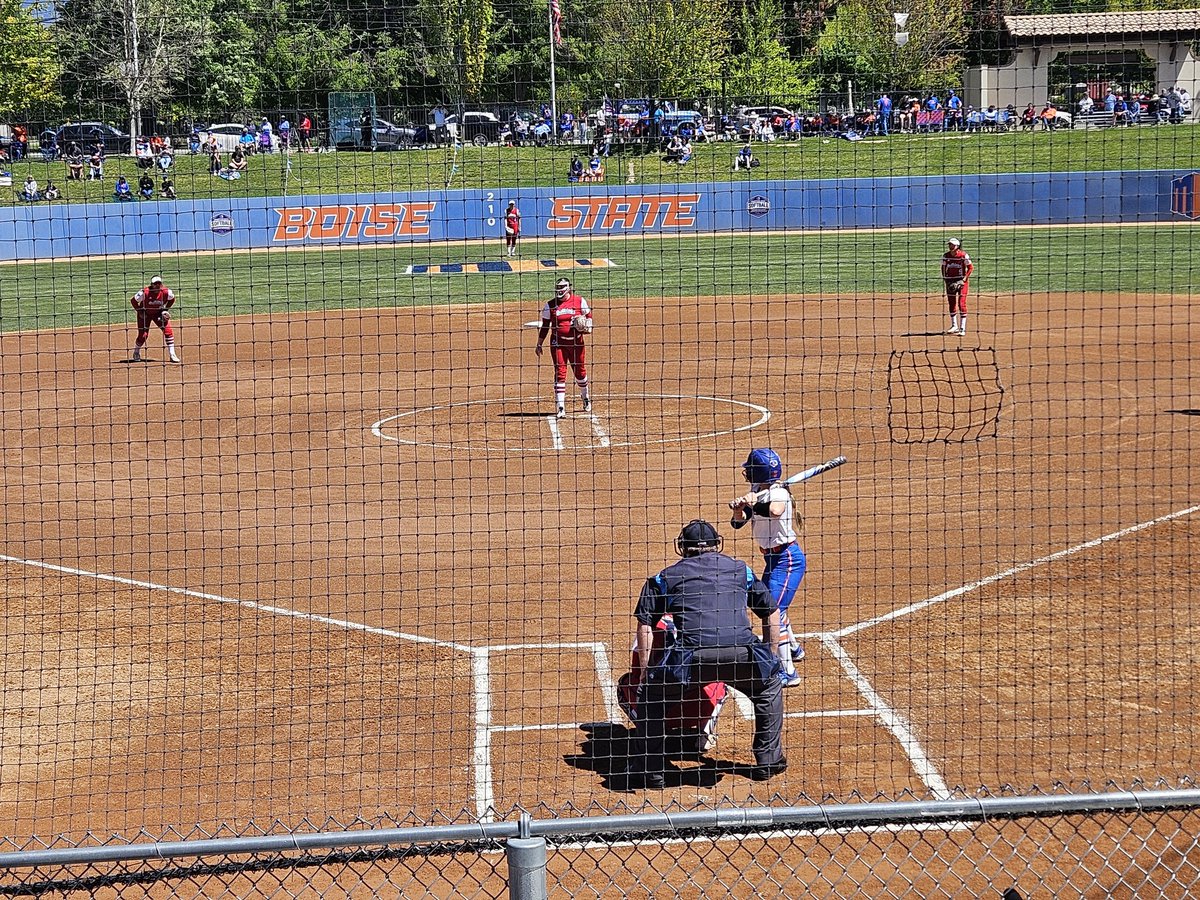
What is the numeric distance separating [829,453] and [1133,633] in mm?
6304

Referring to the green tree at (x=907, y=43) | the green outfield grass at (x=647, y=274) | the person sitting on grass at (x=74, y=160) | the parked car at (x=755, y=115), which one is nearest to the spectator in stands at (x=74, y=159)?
the person sitting on grass at (x=74, y=160)

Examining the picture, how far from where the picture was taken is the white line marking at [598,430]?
17.8 metres

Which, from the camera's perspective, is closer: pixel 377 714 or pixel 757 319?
pixel 377 714

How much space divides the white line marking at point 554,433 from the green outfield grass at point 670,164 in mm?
3475

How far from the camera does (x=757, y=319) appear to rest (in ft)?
92.2

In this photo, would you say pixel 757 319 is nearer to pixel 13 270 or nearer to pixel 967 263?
pixel 967 263

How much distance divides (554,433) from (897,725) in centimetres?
964

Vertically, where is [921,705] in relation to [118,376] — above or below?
below

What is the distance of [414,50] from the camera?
23.4 metres

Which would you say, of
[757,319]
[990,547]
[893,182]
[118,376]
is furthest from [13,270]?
[990,547]

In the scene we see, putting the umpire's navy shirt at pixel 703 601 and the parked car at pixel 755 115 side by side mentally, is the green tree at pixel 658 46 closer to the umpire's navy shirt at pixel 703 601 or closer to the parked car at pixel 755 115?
the parked car at pixel 755 115

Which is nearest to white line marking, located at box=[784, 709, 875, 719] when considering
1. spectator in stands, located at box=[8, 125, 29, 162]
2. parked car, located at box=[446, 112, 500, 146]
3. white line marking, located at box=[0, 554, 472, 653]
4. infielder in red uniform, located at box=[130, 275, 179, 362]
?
white line marking, located at box=[0, 554, 472, 653]

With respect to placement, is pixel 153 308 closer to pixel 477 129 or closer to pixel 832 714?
pixel 477 129

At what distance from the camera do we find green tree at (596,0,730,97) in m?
22.5
